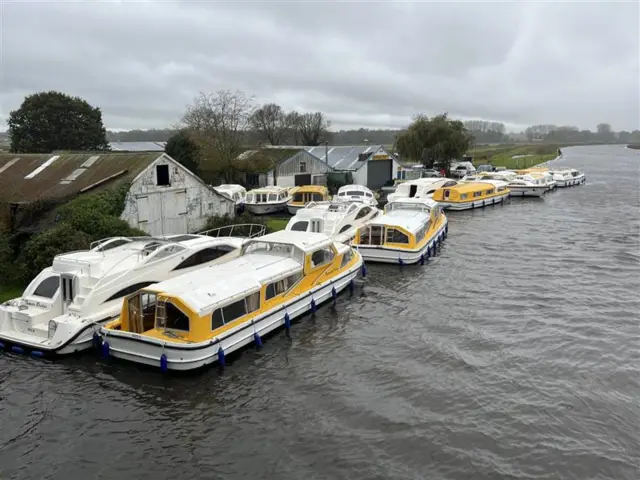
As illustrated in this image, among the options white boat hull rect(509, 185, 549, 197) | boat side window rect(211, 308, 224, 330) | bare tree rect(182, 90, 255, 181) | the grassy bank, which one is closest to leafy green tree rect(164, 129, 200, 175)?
bare tree rect(182, 90, 255, 181)

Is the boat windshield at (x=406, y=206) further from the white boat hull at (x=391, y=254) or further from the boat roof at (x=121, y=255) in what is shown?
the boat roof at (x=121, y=255)

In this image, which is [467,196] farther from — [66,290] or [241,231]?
[66,290]

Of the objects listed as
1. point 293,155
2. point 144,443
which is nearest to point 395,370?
point 144,443

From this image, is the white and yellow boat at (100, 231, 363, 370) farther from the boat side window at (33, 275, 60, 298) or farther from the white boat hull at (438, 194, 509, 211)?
the white boat hull at (438, 194, 509, 211)

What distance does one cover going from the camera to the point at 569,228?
39688mm

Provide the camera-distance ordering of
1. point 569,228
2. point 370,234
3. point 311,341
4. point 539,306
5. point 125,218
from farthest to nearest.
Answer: point 569,228
point 370,234
point 125,218
point 539,306
point 311,341

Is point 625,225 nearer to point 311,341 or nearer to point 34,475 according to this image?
point 311,341

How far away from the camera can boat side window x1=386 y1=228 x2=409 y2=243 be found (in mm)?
28906

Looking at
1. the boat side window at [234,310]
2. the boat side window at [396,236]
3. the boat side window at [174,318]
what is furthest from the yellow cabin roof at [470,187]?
the boat side window at [174,318]

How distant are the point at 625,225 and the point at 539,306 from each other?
2376 cm

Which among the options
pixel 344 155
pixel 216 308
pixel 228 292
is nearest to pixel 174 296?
pixel 216 308

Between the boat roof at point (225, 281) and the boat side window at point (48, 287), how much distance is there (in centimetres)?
354

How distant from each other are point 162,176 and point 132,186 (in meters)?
2.37

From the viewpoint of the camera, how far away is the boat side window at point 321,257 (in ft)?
70.2
